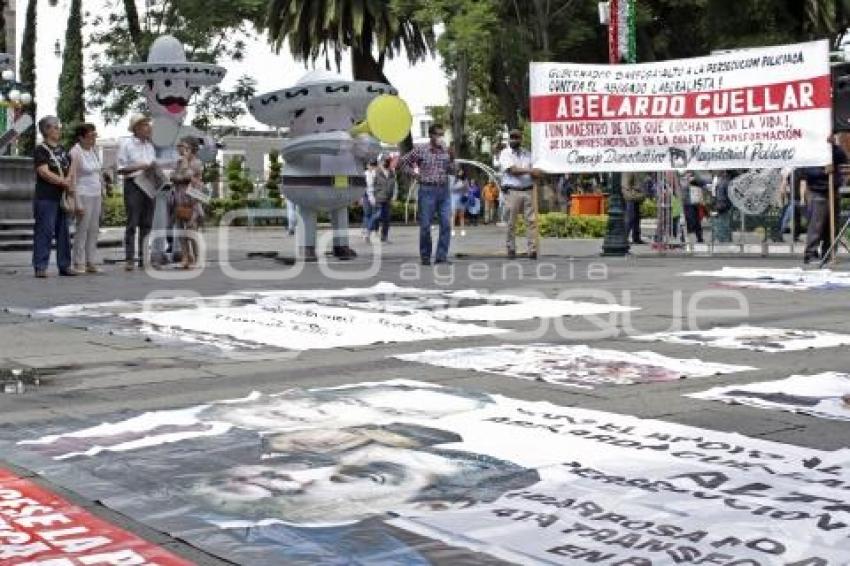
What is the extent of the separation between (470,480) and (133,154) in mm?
11426

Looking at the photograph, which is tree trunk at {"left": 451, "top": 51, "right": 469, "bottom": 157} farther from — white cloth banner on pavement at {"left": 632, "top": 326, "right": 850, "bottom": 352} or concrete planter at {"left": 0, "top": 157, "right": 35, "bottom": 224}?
white cloth banner on pavement at {"left": 632, "top": 326, "right": 850, "bottom": 352}

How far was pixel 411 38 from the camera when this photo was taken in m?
42.5

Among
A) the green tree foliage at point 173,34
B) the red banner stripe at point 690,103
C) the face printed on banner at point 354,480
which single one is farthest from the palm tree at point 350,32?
the face printed on banner at point 354,480

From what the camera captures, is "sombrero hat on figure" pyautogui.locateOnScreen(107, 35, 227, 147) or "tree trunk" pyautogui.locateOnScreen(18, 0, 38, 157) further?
"tree trunk" pyautogui.locateOnScreen(18, 0, 38, 157)

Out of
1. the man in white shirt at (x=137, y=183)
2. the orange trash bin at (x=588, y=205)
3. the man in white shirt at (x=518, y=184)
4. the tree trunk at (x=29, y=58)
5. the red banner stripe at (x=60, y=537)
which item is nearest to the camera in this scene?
the red banner stripe at (x=60, y=537)

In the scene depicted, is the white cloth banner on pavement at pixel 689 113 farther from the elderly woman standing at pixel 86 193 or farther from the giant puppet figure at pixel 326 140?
the elderly woman standing at pixel 86 193

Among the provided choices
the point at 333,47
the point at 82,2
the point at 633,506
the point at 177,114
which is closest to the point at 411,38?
the point at 333,47

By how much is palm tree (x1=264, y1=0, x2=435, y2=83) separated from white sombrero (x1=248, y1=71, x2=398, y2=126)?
914 inches

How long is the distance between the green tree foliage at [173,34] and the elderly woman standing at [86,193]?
27.9 metres

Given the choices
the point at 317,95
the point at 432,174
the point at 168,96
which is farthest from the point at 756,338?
the point at 168,96

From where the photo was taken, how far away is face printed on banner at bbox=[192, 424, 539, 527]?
13.5 feet

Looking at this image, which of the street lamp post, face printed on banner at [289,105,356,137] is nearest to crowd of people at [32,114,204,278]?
face printed on banner at [289,105,356,137]

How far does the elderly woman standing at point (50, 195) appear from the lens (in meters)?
13.8

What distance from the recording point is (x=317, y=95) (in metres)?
16.4
